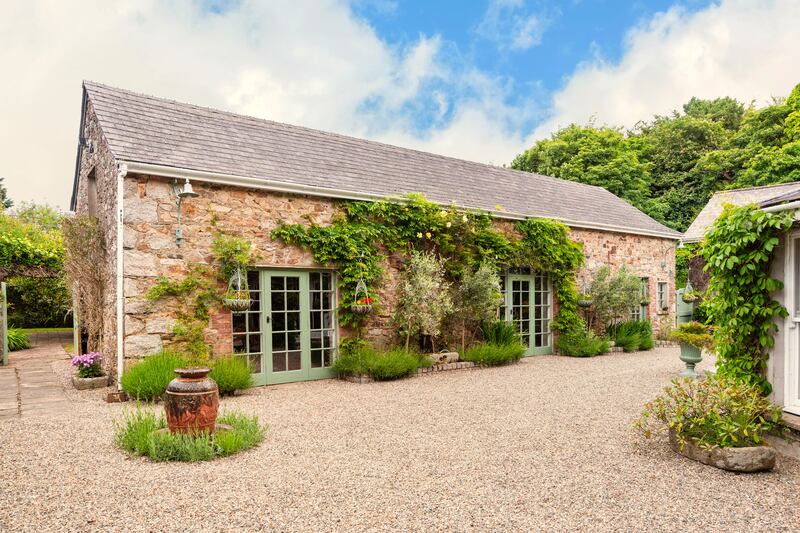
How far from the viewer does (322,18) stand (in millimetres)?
11328

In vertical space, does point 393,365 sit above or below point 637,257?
below

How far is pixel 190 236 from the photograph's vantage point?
26.7 ft

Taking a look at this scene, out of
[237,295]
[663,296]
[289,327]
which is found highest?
[237,295]

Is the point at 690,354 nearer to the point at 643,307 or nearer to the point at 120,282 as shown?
the point at 643,307

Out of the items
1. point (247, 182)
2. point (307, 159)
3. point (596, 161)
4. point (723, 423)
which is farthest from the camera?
point (596, 161)

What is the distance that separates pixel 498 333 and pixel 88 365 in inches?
319

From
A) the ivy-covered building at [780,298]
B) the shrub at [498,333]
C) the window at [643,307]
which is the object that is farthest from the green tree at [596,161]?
the ivy-covered building at [780,298]

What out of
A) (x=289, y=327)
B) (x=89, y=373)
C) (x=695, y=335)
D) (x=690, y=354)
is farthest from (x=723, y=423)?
(x=89, y=373)

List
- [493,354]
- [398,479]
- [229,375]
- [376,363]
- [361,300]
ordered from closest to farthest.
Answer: [398,479] < [229,375] < [376,363] < [361,300] < [493,354]

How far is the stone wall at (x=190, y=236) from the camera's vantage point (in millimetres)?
7652

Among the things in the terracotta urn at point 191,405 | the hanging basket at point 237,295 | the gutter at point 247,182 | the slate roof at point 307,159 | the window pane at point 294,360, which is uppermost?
the slate roof at point 307,159

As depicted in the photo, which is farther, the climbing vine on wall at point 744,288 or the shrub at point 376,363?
the shrub at point 376,363

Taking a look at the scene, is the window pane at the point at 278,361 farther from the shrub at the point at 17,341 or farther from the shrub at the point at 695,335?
the shrub at the point at 17,341

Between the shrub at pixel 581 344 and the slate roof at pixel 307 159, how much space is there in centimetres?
290
